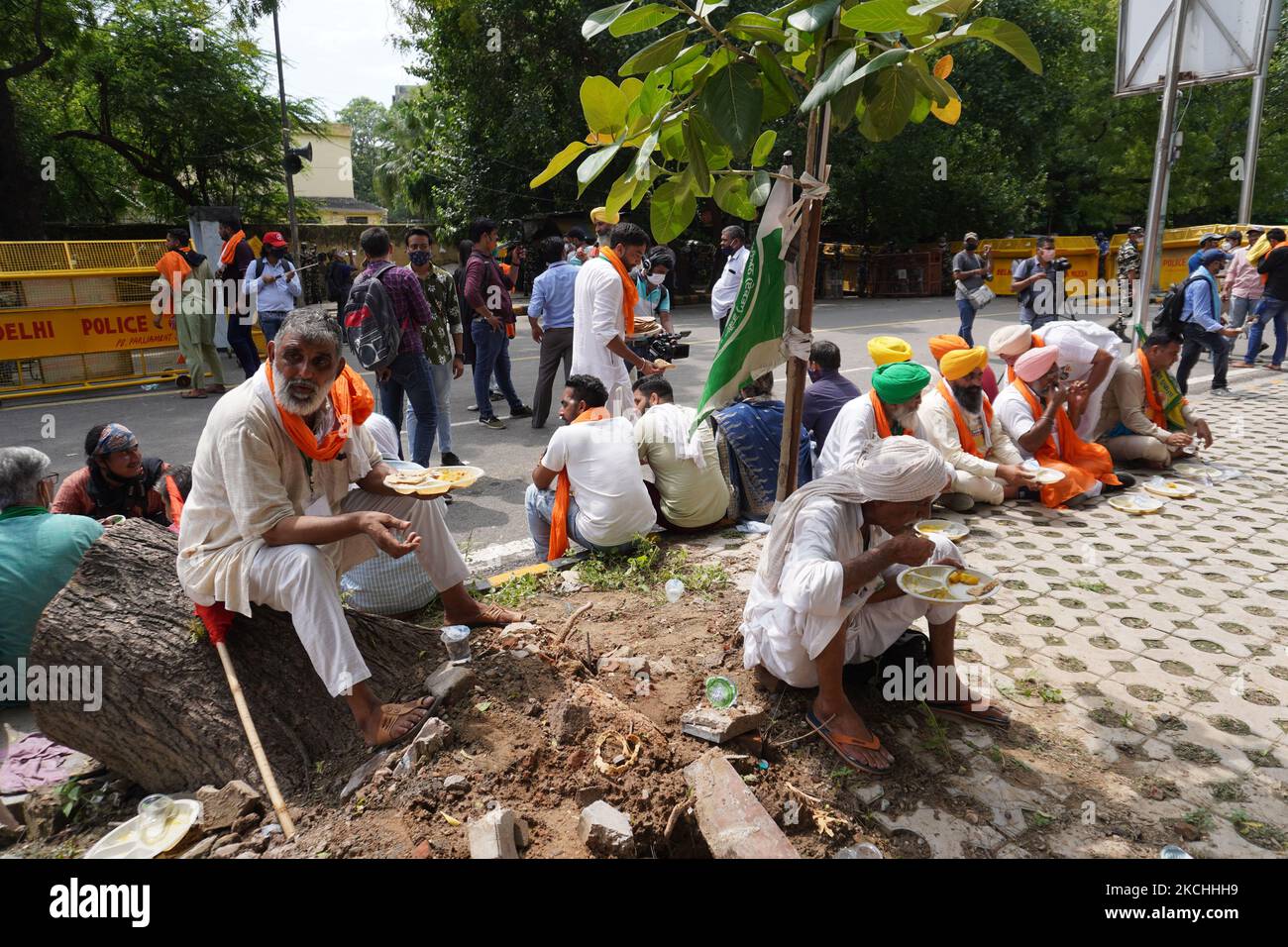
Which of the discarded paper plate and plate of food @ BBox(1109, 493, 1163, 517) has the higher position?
plate of food @ BBox(1109, 493, 1163, 517)

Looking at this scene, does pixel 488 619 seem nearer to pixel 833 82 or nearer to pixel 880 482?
pixel 880 482

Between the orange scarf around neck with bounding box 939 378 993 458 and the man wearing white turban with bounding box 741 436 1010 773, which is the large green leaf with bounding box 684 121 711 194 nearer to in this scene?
the man wearing white turban with bounding box 741 436 1010 773

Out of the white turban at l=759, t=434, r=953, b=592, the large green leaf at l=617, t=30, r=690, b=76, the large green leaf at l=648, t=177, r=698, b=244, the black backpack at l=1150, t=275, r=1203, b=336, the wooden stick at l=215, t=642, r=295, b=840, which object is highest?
the large green leaf at l=617, t=30, r=690, b=76

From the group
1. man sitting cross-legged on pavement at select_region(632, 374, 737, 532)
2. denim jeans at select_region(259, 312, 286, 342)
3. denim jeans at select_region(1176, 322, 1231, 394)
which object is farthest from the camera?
denim jeans at select_region(259, 312, 286, 342)

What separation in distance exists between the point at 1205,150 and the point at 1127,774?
2947 cm

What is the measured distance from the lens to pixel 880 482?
2871 mm

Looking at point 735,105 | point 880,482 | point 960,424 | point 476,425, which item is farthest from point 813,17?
point 476,425

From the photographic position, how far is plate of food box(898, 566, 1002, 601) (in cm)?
282

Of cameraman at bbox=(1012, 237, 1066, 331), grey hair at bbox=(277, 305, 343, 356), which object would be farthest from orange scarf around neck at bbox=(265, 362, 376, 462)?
cameraman at bbox=(1012, 237, 1066, 331)

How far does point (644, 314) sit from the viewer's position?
10.1 m

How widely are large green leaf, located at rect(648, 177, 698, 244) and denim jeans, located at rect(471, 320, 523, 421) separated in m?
5.49

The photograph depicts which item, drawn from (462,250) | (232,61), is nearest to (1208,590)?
(462,250)

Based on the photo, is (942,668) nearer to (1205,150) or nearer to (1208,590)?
(1208,590)
